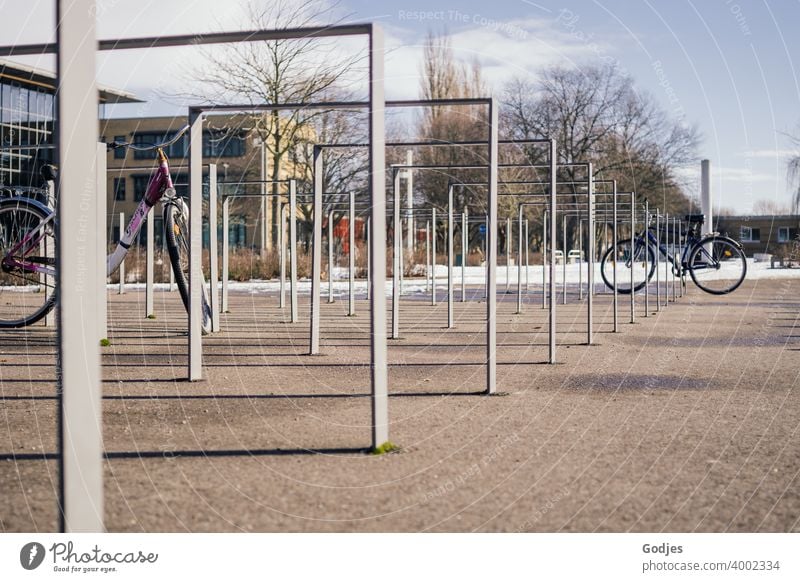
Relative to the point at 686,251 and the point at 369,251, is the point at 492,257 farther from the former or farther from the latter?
the point at 686,251

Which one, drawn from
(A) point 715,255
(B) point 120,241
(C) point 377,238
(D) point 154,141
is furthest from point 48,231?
(D) point 154,141

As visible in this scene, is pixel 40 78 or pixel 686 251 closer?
pixel 686 251

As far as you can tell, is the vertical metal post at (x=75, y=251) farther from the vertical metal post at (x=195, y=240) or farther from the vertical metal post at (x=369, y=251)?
the vertical metal post at (x=195, y=240)

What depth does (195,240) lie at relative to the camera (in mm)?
7477

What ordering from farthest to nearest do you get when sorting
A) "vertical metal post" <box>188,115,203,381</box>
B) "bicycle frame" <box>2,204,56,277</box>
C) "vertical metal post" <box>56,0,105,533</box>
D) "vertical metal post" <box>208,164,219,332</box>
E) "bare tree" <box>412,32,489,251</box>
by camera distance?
"bare tree" <box>412,32,489,251</box>, "vertical metal post" <box>208,164,219,332</box>, "bicycle frame" <box>2,204,56,277</box>, "vertical metal post" <box>188,115,203,381</box>, "vertical metal post" <box>56,0,105,533</box>

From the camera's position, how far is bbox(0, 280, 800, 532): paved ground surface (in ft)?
13.4

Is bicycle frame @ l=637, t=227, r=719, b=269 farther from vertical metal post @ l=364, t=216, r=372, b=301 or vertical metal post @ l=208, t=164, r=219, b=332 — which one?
vertical metal post @ l=208, t=164, r=219, b=332

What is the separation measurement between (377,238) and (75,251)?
8.02ft

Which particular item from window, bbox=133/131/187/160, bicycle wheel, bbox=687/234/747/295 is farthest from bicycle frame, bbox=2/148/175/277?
window, bbox=133/131/187/160

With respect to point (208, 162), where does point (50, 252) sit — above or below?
below

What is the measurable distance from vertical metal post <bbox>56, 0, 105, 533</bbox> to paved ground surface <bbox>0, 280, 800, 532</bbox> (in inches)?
31.6

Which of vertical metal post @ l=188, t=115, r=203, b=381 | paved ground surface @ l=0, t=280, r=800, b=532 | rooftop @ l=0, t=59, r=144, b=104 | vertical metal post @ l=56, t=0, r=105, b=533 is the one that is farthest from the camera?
rooftop @ l=0, t=59, r=144, b=104

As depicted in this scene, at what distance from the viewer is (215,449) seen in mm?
5348

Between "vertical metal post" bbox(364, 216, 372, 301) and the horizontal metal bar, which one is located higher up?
the horizontal metal bar
